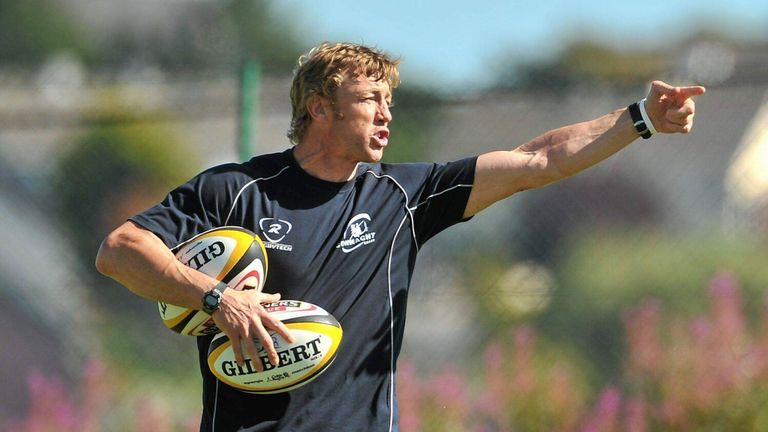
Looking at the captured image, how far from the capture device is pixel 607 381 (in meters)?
6.48

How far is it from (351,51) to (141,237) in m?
1.01

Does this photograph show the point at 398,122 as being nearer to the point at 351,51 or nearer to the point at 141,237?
the point at 351,51

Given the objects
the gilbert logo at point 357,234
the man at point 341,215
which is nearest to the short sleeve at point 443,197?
the man at point 341,215

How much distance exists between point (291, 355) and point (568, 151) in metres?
1.21

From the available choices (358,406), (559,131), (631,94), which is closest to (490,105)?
(631,94)

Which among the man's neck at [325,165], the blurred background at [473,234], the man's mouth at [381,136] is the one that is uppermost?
the man's mouth at [381,136]

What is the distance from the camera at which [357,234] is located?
379cm

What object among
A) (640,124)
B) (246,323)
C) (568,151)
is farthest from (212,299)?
(640,124)

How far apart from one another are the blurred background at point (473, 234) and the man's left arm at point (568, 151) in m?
2.71

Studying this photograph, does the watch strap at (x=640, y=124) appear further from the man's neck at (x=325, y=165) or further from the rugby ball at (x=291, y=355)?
the rugby ball at (x=291, y=355)

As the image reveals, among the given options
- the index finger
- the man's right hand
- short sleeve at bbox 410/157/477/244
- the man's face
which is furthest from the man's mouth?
the index finger

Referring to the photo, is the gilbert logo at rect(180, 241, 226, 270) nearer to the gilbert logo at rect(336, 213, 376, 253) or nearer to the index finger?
the gilbert logo at rect(336, 213, 376, 253)

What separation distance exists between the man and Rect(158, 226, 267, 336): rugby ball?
77 mm

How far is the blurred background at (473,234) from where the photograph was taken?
6.46 metres
